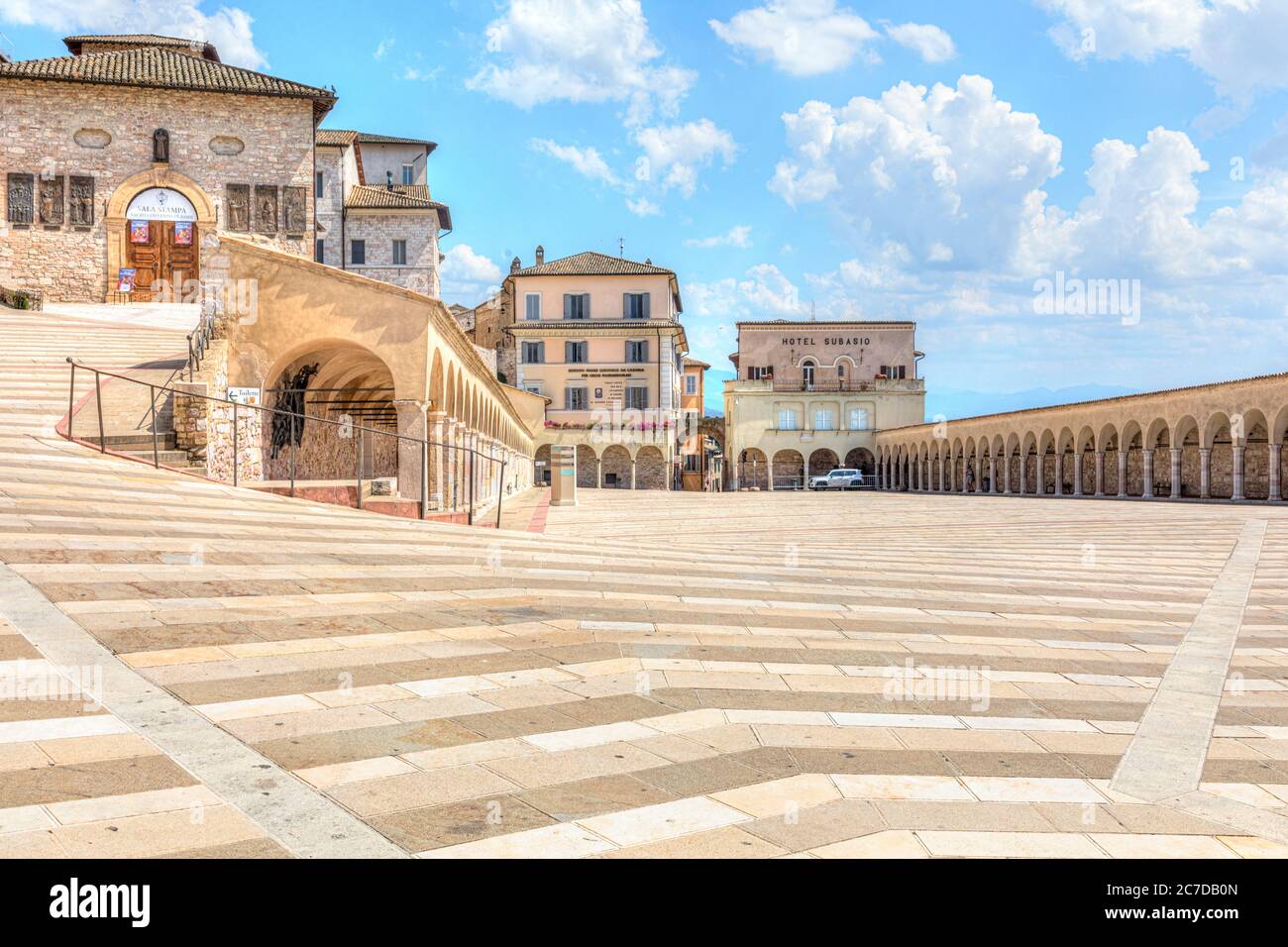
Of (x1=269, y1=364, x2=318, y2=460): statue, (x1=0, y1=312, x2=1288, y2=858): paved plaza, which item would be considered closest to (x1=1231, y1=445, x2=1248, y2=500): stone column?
(x1=0, y1=312, x2=1288, y2=858): paved plaza

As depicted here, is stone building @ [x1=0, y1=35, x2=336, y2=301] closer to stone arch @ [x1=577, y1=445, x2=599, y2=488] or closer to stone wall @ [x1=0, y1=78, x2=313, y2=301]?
stone wall @ [x1=0, y1=78, x2=313, y2=301]

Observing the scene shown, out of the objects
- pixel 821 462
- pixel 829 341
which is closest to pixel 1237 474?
pixel 821 462

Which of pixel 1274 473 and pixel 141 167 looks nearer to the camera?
pixel 1274 473

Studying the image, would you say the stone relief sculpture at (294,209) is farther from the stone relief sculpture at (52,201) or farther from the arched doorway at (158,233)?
the stone relief sculpture at (52,201)

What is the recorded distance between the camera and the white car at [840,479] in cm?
6112

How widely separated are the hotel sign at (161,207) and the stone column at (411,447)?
22156mm

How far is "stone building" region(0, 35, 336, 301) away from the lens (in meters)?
33.1

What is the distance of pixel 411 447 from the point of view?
16.8 m

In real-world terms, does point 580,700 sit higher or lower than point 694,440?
lower

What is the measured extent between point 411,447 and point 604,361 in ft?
135


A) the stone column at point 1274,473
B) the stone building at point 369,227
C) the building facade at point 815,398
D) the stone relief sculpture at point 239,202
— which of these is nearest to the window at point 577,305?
the building facade at point 815,398

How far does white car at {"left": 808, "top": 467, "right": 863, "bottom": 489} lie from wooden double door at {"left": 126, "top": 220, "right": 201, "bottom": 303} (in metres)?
38.9

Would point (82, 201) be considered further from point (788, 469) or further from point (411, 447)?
point (788, 469)
